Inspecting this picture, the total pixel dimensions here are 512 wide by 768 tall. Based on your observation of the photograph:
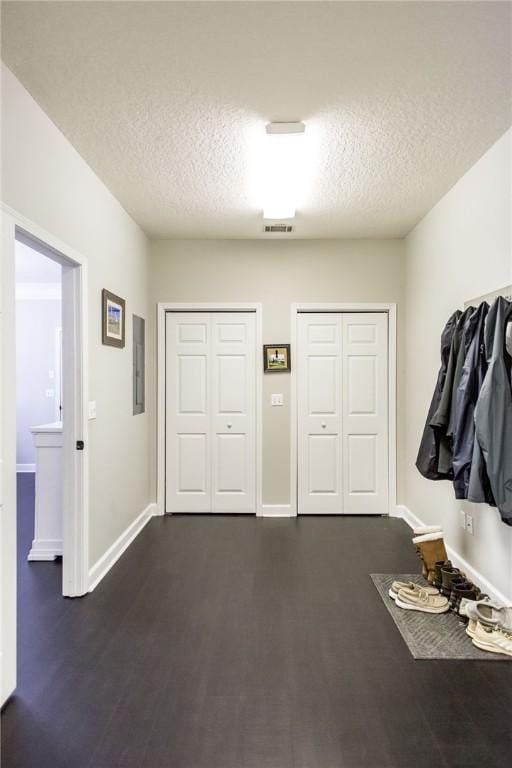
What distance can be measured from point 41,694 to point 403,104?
315 cm

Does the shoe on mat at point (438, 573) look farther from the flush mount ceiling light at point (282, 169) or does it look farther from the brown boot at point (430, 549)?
the flush mount ceiling light at point (282, 169)

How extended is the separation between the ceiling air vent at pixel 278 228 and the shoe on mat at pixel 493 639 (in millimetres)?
3241

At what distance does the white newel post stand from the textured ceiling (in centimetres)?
189

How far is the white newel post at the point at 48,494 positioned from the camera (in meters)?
3.21

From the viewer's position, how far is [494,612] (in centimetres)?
233

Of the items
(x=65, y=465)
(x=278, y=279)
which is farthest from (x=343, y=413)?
(x=65, y=465)

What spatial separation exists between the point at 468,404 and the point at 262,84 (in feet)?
6.40

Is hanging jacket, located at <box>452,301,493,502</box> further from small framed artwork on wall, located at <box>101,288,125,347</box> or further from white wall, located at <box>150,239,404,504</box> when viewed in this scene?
small framed artwork on wall, located at <box>101,288,125,347</box>

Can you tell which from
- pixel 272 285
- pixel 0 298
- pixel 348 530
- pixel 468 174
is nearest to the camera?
pixel 0 298

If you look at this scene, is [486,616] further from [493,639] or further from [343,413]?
[343,413]

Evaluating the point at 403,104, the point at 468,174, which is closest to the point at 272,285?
the point at 468,174

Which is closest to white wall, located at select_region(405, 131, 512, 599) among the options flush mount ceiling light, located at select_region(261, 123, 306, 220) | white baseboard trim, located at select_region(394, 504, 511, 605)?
white baseboard trim, located at select_region(394, 504, 511, 605)

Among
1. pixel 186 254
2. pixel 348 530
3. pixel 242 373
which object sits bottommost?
pixel 348 530

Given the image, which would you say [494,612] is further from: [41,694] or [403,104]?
[403,104]
